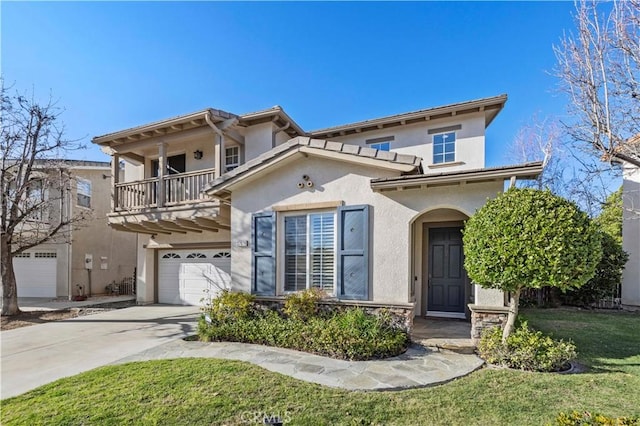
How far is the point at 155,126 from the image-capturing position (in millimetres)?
11945

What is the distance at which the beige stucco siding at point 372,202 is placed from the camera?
287 inches

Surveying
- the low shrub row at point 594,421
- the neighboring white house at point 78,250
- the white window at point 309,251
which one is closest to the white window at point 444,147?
the white window at point 309,251

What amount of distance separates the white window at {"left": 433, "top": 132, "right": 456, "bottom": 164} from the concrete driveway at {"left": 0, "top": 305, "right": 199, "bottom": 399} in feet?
33.8

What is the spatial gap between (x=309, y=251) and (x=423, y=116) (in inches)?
282

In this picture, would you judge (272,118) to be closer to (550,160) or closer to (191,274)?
(191,274)

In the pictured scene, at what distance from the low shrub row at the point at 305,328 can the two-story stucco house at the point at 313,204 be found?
0.58 m

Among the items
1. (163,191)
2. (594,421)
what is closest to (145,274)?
(163,191)

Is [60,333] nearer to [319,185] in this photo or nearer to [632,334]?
[319,185]

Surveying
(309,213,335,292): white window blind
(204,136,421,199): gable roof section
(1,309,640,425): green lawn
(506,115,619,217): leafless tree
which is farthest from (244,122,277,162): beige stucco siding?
(506,115,619,217): leafless tree

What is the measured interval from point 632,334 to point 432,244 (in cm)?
563

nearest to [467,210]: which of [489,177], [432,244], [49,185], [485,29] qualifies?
[489,177]

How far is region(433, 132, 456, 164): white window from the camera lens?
11.9 m

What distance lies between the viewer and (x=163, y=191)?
1212 cm

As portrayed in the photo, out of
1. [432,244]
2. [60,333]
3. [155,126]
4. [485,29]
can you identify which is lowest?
[60,333]
